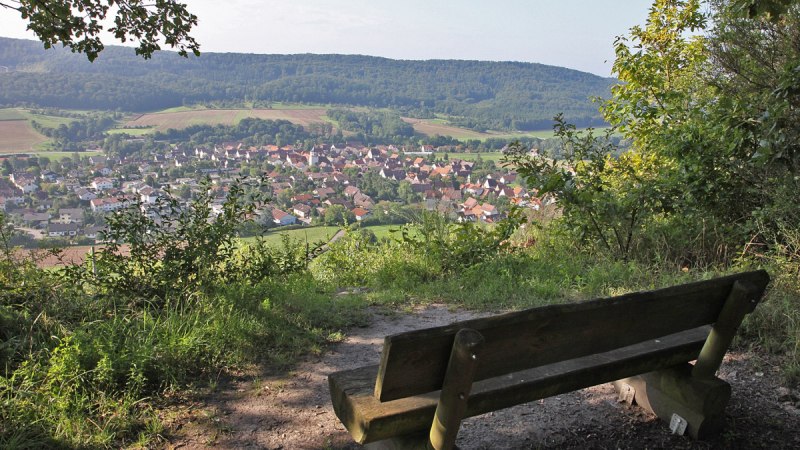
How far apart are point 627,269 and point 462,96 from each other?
56581 mm

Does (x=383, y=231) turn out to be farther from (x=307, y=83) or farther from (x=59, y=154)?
(x=307, y=83)

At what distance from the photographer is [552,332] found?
228 cm

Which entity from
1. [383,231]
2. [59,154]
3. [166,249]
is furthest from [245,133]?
[166,249]

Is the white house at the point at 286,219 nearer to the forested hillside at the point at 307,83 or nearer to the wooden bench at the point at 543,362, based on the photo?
the wooden bench at the point at 543,362

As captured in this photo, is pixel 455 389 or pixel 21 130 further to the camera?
pixel 21 130

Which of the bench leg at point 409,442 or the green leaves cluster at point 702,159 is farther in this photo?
the green leaves cluster at point 702,159

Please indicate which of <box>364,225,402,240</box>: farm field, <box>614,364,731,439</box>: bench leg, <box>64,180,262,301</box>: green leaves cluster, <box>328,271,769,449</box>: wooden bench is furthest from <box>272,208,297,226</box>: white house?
<box>328,271,769,449</box>: wooden bench

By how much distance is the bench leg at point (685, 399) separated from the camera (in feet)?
9.79

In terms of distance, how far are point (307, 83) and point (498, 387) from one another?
197ft

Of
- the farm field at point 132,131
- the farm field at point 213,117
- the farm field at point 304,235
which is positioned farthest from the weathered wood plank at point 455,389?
the farm field at point 213,117

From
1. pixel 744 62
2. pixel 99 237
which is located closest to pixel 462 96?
pixel 744 62

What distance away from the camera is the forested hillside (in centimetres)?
3984

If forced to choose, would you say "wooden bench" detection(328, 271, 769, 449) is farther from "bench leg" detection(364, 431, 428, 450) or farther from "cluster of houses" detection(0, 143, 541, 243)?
"cluster of houses" detection(0, 143, 541, 243)

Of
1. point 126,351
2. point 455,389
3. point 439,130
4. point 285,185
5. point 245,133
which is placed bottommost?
point 245,133
